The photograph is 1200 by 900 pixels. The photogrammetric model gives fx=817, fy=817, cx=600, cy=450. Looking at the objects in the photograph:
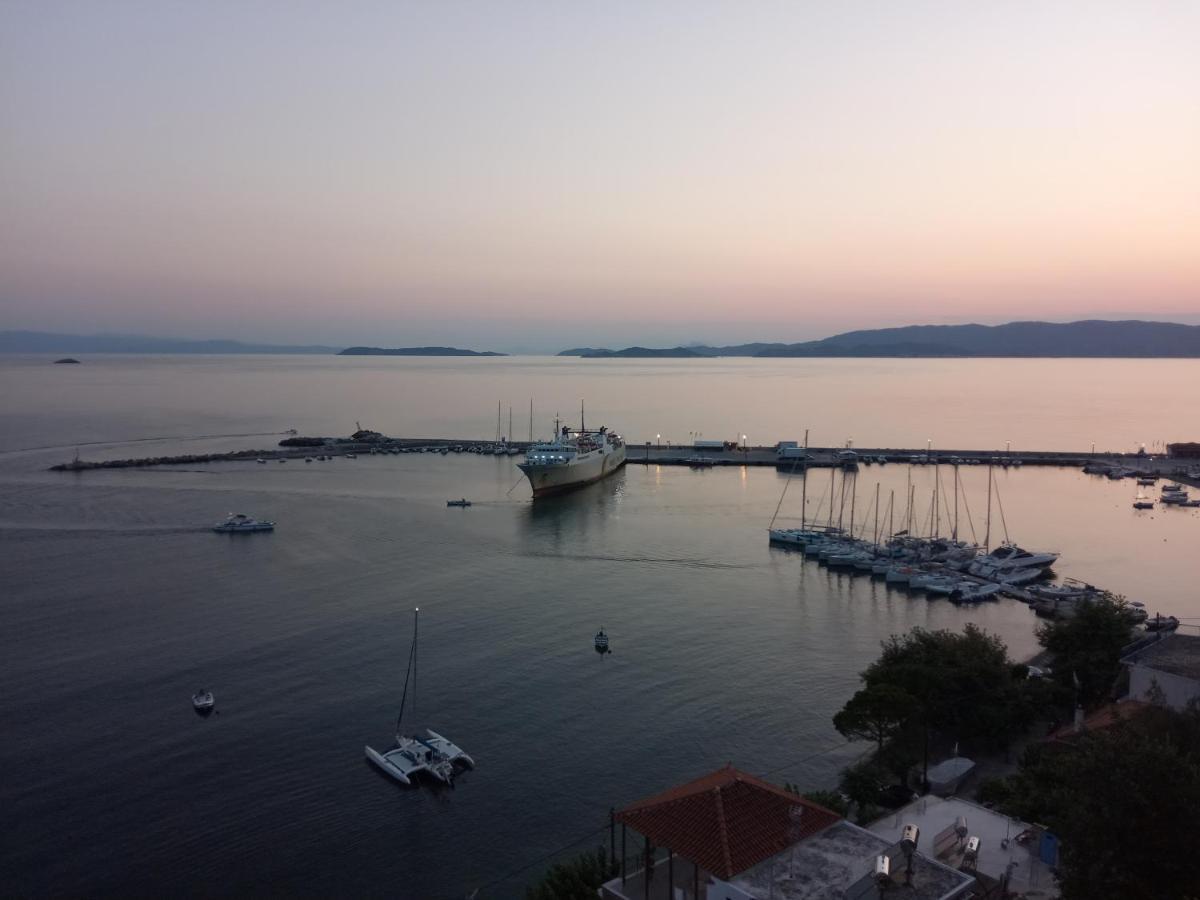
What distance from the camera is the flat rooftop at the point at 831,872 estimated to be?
816 cm

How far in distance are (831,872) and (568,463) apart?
39.2 meters

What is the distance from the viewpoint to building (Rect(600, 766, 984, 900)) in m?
8.24

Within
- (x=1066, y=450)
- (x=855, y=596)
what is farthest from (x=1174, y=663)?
(x=1066, y=450)

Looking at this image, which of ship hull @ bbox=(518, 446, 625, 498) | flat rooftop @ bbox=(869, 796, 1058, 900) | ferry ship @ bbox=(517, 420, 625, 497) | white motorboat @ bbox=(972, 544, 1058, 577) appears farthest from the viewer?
ferry ship @ bbox=(517, 420, 625, 497)

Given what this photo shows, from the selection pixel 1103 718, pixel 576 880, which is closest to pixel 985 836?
pixel 576 880

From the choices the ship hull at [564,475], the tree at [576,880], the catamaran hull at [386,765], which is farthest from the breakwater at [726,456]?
the tree at [576,880]

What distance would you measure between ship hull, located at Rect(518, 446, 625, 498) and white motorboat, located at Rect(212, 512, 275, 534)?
1408 cm

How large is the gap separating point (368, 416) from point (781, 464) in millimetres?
53697

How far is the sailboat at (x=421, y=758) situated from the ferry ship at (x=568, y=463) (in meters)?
29.2

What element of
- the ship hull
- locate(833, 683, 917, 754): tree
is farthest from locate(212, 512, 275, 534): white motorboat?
locate(833, 683, 917, 754): tree

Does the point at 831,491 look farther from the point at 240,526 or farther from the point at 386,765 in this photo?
the point at 386,765

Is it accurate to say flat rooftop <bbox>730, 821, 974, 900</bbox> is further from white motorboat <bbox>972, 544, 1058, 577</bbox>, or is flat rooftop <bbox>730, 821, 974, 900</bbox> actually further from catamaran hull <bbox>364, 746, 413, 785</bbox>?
white motorboat <bbox>972, 544, 1058, 577</bbox>

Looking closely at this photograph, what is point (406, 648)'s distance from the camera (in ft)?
71.1

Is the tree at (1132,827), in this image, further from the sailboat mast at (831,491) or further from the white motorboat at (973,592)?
the sailboat mast at (831,491)
